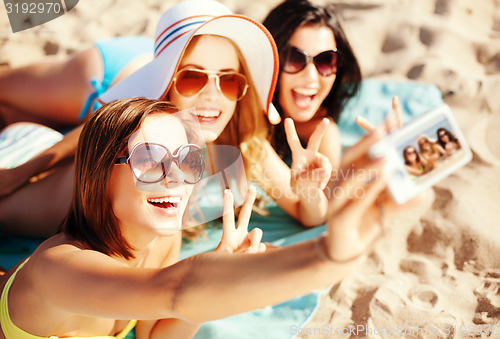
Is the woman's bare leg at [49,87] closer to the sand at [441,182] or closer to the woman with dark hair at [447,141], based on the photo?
the sand at [441,182]

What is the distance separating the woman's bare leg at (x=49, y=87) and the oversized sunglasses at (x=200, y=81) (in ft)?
2.70

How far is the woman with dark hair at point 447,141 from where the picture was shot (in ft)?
2.53

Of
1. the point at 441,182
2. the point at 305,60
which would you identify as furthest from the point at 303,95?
the point at 441,182

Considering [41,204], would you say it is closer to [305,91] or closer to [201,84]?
[201,84]

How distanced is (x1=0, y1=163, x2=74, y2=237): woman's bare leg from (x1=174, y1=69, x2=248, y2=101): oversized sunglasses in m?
0.54

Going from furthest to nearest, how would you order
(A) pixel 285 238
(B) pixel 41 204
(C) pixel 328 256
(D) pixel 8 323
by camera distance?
(A) pixel 285 238 → (B) pixel 41 204 → (D) pixel 8 323 → (C) pixel 328 256

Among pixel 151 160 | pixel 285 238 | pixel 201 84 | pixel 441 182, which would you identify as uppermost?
pixel 151 160

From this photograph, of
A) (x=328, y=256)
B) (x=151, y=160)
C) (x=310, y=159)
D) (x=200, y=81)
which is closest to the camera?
(x=328, y=256)

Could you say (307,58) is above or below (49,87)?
above

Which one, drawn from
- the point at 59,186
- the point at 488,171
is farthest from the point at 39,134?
the point at 488,171

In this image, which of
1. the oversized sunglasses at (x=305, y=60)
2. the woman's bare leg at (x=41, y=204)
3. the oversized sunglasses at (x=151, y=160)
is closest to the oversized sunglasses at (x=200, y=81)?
the oversized sunglasses at (x=305, y=60)

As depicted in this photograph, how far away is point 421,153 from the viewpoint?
75cm

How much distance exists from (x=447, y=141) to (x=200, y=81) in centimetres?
111

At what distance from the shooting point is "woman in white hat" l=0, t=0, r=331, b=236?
1.71 metres
